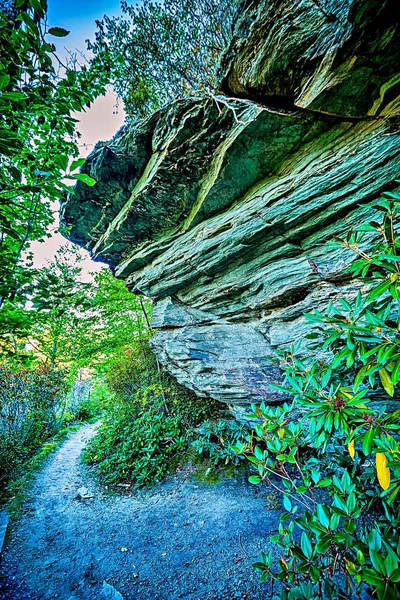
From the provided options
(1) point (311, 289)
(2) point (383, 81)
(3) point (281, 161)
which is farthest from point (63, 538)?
(2) point (383, 81)

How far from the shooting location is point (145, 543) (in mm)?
3643

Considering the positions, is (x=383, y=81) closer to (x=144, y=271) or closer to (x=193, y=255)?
(x=193, y=255)

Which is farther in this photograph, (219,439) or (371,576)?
(219,439)

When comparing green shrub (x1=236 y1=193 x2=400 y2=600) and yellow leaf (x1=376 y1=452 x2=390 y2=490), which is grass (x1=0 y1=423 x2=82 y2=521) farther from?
yellow leaf (x1=376 y1=452 x2=390 y2=490)

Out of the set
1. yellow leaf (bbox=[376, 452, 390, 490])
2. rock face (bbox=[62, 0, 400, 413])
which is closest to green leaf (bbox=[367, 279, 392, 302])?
rock face (bbox=[62, 0, 400, 413])

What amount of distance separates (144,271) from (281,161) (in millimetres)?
3839

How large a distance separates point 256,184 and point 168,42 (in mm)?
4232

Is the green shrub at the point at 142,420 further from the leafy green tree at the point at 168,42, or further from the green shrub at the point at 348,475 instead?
the leafy green tree at the point at 168,42

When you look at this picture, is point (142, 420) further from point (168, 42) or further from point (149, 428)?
point (168, 42)

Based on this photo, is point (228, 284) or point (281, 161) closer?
point (281, 161)

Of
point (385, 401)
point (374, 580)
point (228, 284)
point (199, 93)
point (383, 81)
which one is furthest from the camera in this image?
point (228, 284)

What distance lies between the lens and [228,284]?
4.62 metres

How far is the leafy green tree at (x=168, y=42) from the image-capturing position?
5004 millimetres

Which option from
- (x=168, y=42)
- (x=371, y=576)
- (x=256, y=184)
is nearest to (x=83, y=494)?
(x=371, y=576)
